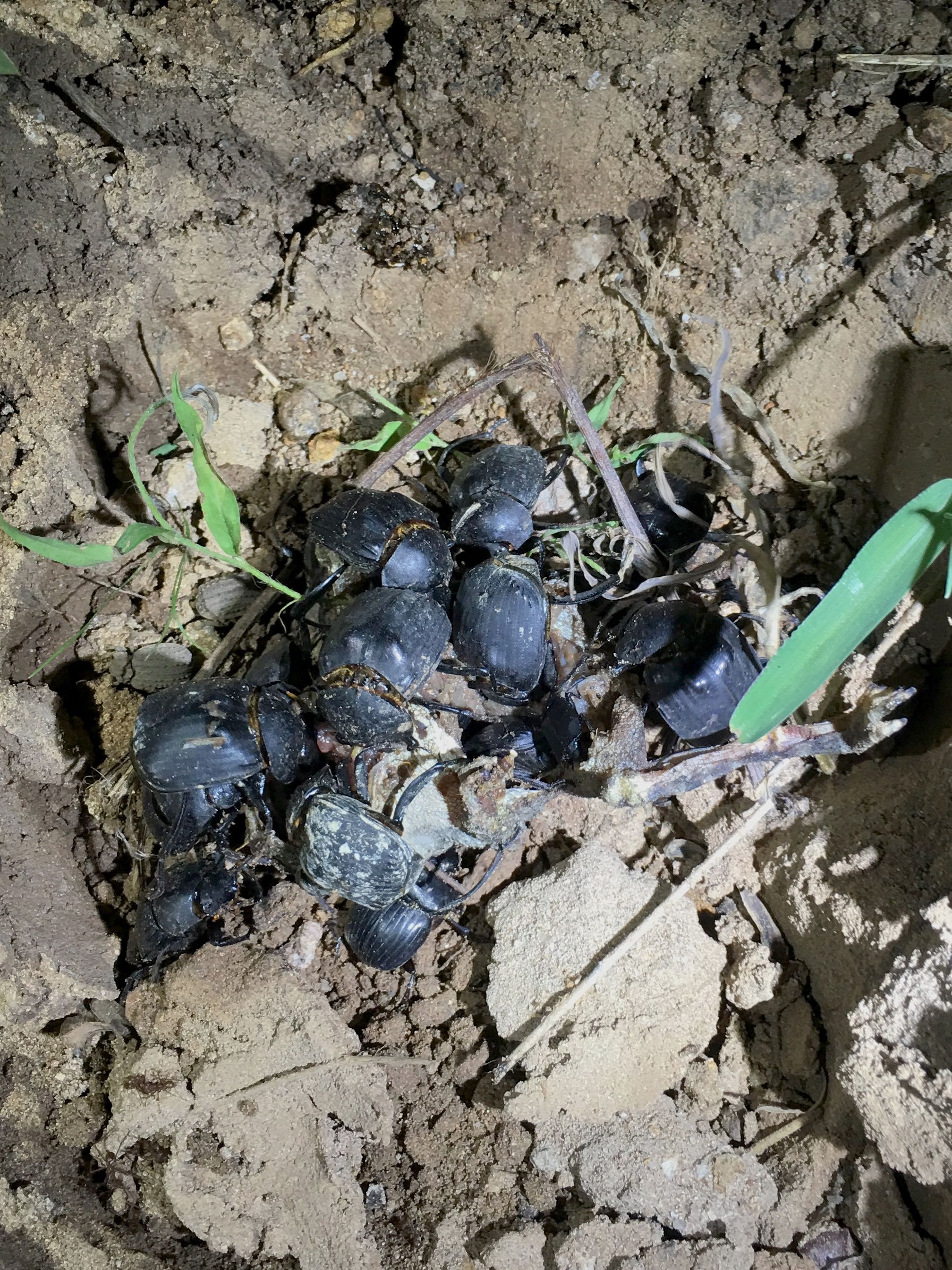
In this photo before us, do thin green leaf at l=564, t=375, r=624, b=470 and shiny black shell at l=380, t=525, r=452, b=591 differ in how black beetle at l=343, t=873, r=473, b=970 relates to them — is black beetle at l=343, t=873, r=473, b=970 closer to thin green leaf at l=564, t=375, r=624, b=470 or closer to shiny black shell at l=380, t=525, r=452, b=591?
shiny black shell at l=380, t=525, r=452, b=591

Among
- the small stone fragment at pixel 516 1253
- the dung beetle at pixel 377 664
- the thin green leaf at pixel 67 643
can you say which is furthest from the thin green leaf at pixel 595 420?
the small stone fragment at pixel 516 1253

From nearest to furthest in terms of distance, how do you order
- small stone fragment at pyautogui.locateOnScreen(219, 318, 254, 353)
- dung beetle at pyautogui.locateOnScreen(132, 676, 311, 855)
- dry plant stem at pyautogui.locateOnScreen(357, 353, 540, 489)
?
1. dung beetle at pyautogui.locateOnScreen(132, 676, 311, 855)
2. dry plant stem at pyautogui.locateOnScreen(357, 353, 540, 489)
3. small stone fragment at pyautogui.locateOnScreen(219, 318, 254, 353)

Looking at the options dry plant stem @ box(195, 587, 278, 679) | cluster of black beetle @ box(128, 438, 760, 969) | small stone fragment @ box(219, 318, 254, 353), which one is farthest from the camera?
small stone fragment @ box(219, 318, 254, 353)

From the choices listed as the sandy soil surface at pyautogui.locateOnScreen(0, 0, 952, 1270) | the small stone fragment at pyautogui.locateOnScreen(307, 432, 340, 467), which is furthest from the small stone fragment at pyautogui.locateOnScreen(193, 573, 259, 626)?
the small stone fragment at pyautogui.locateOnScreen(307, 432, 340, 467)

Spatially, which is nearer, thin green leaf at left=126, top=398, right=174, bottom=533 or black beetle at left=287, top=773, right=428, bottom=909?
black beetle at left=287, top=773, right=428, bottom=909

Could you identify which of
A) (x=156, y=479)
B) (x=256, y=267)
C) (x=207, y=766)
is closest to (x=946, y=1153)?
(x=207, y=766)

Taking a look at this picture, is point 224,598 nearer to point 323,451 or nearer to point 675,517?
point 323,451

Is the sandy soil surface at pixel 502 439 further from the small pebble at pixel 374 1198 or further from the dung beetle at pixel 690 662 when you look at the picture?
the dung beetle at pixel 690 662

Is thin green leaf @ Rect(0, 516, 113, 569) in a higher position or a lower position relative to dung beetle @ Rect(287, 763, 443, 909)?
higher
